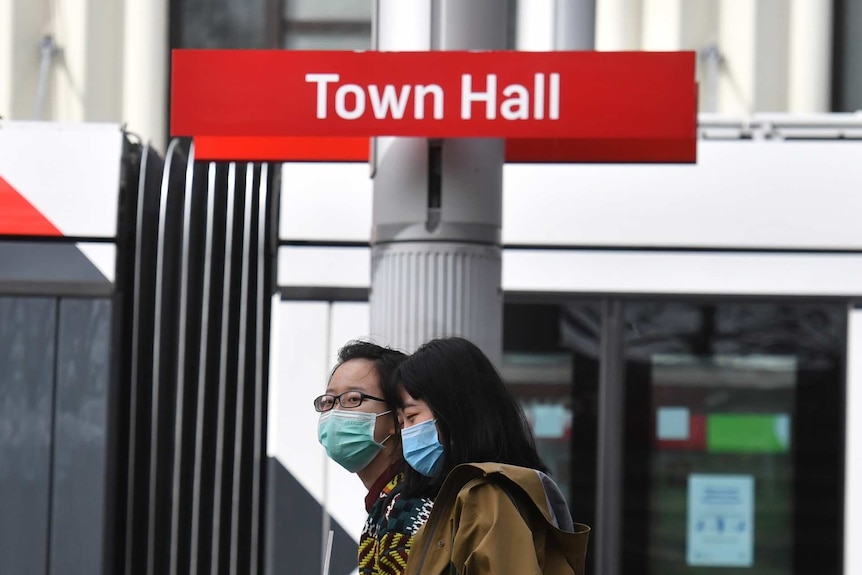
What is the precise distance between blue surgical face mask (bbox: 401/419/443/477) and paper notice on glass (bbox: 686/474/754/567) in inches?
123

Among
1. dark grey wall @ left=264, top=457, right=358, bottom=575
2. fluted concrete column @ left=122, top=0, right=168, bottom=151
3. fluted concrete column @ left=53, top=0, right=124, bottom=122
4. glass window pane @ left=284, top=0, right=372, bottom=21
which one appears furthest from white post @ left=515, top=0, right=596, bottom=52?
fluted concrete column @ left=53, top=0, right=124, bottom=122

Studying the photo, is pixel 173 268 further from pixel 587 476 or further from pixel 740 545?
pixel 740 545

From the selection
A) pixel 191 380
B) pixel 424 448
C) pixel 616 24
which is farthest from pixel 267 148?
pixel 616 24

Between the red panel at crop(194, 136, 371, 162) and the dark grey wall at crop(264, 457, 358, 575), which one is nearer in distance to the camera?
the red panel at crop(194, 136, 371, 162)

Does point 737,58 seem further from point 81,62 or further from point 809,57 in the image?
point 81,62

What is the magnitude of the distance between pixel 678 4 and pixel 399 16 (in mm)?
7222

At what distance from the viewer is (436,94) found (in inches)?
133

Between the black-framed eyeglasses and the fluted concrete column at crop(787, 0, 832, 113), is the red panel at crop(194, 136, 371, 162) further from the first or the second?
the fluted concrete column at crop(787, 0, 832, 113)

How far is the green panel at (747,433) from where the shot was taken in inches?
213

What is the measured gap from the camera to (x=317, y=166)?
17.9 feet

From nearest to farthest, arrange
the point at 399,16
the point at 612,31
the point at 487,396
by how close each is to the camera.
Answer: the point at 487,396 → the point at 399,16 → the point at 612,31

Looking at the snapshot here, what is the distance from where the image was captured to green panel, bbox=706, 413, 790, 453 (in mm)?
5422

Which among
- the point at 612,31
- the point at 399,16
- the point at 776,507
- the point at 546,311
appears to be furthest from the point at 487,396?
the point at 612,31

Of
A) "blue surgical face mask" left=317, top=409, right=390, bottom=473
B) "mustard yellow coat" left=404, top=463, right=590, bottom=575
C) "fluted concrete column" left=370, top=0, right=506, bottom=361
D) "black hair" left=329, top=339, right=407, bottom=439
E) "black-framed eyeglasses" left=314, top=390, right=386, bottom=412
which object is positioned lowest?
"mustard yellow coat" left=404, top=463, right=590, bottom=575
